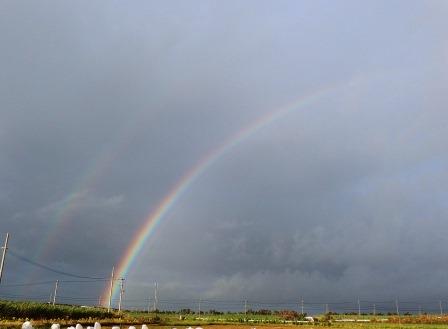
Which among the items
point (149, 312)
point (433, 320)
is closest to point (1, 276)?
point (149, 312)

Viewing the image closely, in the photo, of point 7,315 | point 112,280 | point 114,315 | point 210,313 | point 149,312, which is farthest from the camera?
point 210,313

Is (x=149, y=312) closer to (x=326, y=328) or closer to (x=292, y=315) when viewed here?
(x=292, y=315)

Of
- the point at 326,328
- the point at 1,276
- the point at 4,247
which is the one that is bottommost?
the point at 326,328

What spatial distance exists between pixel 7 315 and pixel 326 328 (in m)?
32.4

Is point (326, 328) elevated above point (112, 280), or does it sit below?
below

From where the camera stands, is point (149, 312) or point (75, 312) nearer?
point (75, 312)

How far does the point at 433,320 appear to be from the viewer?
7556 cm

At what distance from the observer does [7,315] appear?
46.9m

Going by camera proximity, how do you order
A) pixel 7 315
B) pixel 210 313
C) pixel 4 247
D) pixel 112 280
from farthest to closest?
pixel 210 313
pixel 112 280
pixel 4 247
pixel 7 315

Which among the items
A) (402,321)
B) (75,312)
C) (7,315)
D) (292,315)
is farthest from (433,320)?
(7,315)

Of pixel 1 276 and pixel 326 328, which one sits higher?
pixel 1 276

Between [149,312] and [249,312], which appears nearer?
[149,312]

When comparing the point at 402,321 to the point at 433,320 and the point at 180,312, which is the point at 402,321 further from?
the point at 180,312

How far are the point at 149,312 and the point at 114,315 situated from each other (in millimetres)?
34895
